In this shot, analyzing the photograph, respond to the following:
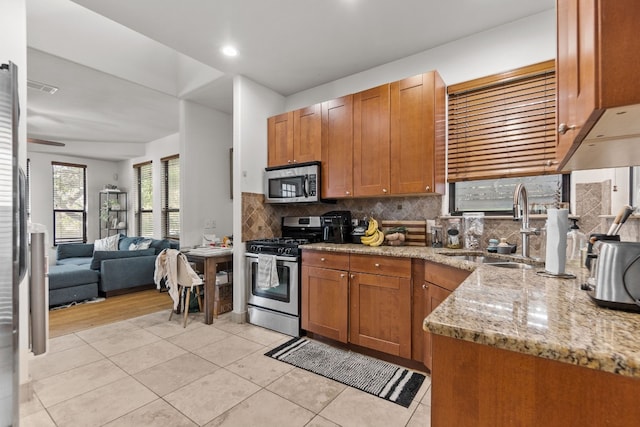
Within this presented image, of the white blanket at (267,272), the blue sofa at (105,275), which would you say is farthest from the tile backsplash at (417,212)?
the blue sofa at (105,275)

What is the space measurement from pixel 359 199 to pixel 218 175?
2.44 m

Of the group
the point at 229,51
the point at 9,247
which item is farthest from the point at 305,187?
the point at 9,247

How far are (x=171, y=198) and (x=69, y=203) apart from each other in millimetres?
3144

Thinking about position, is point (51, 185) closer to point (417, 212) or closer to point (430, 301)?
point (417, 212)

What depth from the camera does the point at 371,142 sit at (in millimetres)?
2926

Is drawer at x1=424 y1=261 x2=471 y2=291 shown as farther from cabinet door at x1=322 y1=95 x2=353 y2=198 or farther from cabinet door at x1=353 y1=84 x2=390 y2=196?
cabinet door at x1=322 y1=95 x2=353 y2=198

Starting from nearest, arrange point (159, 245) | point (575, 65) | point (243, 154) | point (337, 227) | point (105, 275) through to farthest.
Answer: point (575, 65) < point (337, 227) < point (243, 154) < point (105, 275) < point (159, 245)

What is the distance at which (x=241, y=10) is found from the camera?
91.4 inches

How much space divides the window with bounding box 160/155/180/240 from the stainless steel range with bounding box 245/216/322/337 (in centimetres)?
318

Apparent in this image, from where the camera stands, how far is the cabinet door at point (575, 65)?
0.74 metres

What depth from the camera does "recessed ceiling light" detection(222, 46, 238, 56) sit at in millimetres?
2859

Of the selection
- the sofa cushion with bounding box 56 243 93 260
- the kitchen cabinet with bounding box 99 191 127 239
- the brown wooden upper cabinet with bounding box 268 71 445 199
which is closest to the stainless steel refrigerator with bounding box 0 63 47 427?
the brown wooden upper cabinet with bounding box 268 71 445 199

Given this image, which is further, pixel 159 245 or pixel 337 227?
pixel 159 245

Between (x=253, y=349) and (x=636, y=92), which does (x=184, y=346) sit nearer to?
(x=253, y=349)
